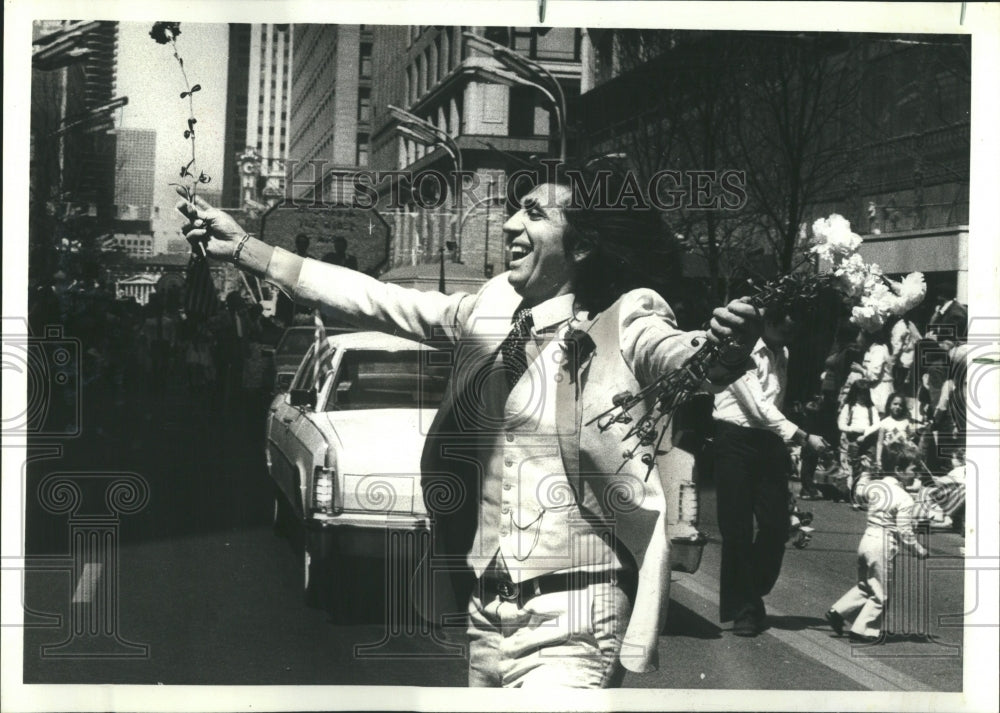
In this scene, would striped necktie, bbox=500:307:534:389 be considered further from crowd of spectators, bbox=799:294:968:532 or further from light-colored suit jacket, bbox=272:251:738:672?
crowd of spectators, bbox=799:294:968:532

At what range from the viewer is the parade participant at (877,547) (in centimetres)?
510

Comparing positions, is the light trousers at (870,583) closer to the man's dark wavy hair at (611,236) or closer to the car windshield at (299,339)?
the man's dark wavy hair at (611,236)

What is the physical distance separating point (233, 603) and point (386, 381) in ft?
3.54

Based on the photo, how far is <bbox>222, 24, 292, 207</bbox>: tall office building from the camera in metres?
4.99

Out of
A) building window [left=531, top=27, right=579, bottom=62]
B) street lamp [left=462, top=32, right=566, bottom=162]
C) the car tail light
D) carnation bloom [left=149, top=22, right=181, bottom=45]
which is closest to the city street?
the car tail light

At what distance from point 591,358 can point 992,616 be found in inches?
78.1

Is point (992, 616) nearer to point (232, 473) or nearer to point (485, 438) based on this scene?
point (485, 438)

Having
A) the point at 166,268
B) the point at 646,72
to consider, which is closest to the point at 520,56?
the point at 646,72

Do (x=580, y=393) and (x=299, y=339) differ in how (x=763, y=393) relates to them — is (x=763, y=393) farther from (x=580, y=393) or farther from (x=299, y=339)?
(x=299, y=339)

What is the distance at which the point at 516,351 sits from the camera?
4.88 meters

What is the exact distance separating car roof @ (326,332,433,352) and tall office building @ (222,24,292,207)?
1.97ft

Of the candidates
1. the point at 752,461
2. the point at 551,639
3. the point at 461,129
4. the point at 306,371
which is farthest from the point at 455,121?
the point at 551,639

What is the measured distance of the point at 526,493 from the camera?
4875 mm

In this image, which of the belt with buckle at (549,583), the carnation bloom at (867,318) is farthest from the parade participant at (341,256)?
the carnation bloom at (867,318)
